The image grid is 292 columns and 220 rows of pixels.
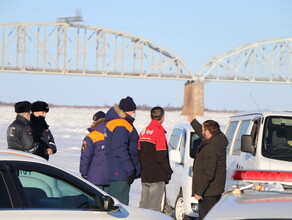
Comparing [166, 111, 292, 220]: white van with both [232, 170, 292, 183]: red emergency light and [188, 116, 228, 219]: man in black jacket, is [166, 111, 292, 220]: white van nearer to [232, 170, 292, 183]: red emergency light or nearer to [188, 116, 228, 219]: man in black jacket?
[188, 116, 228, 219]: man in black jacket

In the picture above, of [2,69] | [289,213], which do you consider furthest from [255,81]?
[289,213]

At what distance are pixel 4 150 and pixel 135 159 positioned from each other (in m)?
3.41

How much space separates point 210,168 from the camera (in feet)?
28.0

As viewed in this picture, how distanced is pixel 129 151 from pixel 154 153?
424 millimetres

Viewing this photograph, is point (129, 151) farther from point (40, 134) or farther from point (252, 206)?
point (252, 206)

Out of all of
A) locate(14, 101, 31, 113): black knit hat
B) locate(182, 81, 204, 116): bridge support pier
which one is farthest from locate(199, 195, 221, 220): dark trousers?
locate(182, 81, 204, 116): bridge support pier

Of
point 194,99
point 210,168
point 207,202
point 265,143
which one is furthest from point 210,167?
point 194,99

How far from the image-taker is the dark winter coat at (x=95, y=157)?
9852 mm

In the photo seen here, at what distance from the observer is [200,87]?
372ft

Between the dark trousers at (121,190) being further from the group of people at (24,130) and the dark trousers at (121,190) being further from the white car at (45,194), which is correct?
the white car at (45,194)

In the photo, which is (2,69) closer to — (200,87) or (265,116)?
(200,87)

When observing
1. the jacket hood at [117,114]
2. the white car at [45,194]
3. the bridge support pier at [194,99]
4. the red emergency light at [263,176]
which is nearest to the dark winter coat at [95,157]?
the jacket hood at [117,114]

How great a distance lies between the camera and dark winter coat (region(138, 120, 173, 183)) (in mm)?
9539

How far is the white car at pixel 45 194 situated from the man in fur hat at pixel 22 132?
336cm
